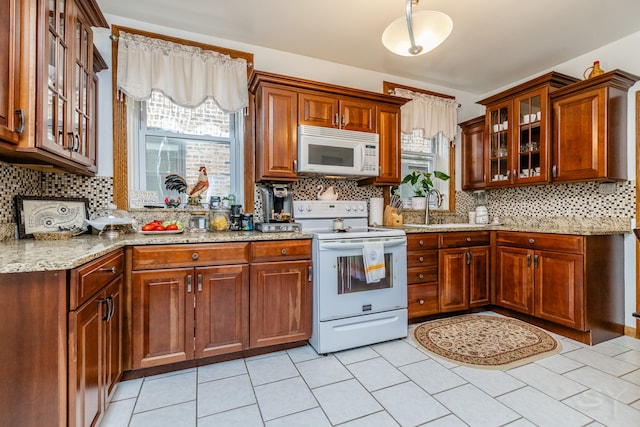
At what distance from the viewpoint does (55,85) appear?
157 cm

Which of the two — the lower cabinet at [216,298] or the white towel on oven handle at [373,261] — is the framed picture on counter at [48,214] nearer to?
the lower cabinet at [216,298]

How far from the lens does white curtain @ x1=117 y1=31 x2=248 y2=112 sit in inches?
97.9

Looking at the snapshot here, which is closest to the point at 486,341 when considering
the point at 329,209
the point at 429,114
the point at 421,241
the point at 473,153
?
the point at 421,241

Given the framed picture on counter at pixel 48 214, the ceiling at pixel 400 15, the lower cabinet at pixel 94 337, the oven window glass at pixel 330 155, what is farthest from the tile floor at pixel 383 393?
the ceiling at pixel 400 15

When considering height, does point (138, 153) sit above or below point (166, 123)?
below

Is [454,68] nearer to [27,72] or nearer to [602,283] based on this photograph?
[602,283]

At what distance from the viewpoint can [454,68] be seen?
3383mm

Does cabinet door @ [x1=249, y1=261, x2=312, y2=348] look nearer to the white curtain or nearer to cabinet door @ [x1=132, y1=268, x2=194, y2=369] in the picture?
cabinet door @ [x1=132, y1=268, x2=194, y2=369]

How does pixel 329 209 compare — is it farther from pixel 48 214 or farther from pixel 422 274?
pixel 48 214

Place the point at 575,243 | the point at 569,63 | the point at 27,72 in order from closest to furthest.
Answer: the point at 27,72 → the point at 575,243 → the point at 569,63

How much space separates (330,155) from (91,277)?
196 cm

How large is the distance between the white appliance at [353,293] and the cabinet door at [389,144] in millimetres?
706

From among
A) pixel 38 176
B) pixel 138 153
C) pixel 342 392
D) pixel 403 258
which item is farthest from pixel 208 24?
pixel 342 392

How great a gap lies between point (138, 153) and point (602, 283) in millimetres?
3981
